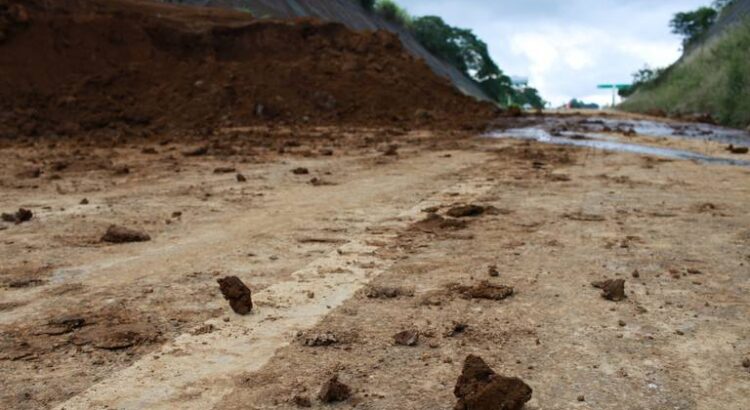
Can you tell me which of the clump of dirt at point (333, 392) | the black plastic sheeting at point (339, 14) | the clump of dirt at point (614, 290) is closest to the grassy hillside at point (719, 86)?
the black plastic sheeting at point (339, 14)

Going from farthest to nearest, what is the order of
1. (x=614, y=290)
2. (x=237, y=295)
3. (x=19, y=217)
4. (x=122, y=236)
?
(x=19, y=217), (x=122, y=236), (x=614, y=290), (x=237, y=295)

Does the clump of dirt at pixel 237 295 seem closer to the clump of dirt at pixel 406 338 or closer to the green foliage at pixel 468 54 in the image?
the clump of dirt at pixel 406 338

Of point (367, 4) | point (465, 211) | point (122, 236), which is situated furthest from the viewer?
point (367, 4)

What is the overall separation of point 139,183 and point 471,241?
4.30 meters

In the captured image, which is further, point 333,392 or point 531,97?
point 531,97

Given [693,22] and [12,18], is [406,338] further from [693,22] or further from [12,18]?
[693,22]

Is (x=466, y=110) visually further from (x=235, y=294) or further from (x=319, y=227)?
(x=235, y=294)

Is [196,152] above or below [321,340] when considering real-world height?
above

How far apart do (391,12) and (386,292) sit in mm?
42974

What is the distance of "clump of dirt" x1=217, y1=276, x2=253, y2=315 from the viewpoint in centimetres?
348

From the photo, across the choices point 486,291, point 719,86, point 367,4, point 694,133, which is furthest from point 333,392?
point 367,4

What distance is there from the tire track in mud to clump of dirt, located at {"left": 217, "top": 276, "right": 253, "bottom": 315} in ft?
0.16

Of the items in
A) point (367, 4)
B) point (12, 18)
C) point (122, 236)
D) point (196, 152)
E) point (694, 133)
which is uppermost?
point (367, 4)

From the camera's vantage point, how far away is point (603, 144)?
13.6 meters
